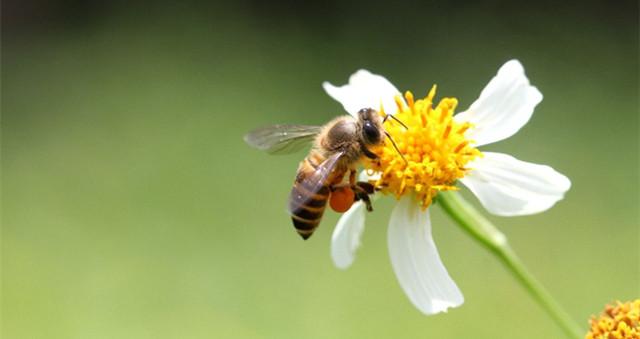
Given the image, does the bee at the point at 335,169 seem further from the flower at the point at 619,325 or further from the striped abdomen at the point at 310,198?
the flower at the point at 619,325

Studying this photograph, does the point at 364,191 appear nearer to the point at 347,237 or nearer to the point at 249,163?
the point at 347,237

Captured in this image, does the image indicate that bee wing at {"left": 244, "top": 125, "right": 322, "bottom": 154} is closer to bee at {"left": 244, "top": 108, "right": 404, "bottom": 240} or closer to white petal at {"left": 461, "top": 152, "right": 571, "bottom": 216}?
bee at {"left": 244, "top": 108, "right": 404, "bottom": 240}

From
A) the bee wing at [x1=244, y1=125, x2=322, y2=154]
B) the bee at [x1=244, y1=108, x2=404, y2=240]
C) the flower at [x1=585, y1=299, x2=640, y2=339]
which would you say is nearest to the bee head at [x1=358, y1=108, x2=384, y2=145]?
the bee at [x1=244, y1=108, x2=404, y2=240]

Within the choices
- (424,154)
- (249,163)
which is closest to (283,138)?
(424,154)

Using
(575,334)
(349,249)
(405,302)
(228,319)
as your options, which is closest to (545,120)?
(405,302)

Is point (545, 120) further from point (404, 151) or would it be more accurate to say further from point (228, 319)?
point (404, 151)

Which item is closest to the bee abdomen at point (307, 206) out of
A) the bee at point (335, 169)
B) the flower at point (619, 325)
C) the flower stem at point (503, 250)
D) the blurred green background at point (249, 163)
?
the bee at point (335, 169)
